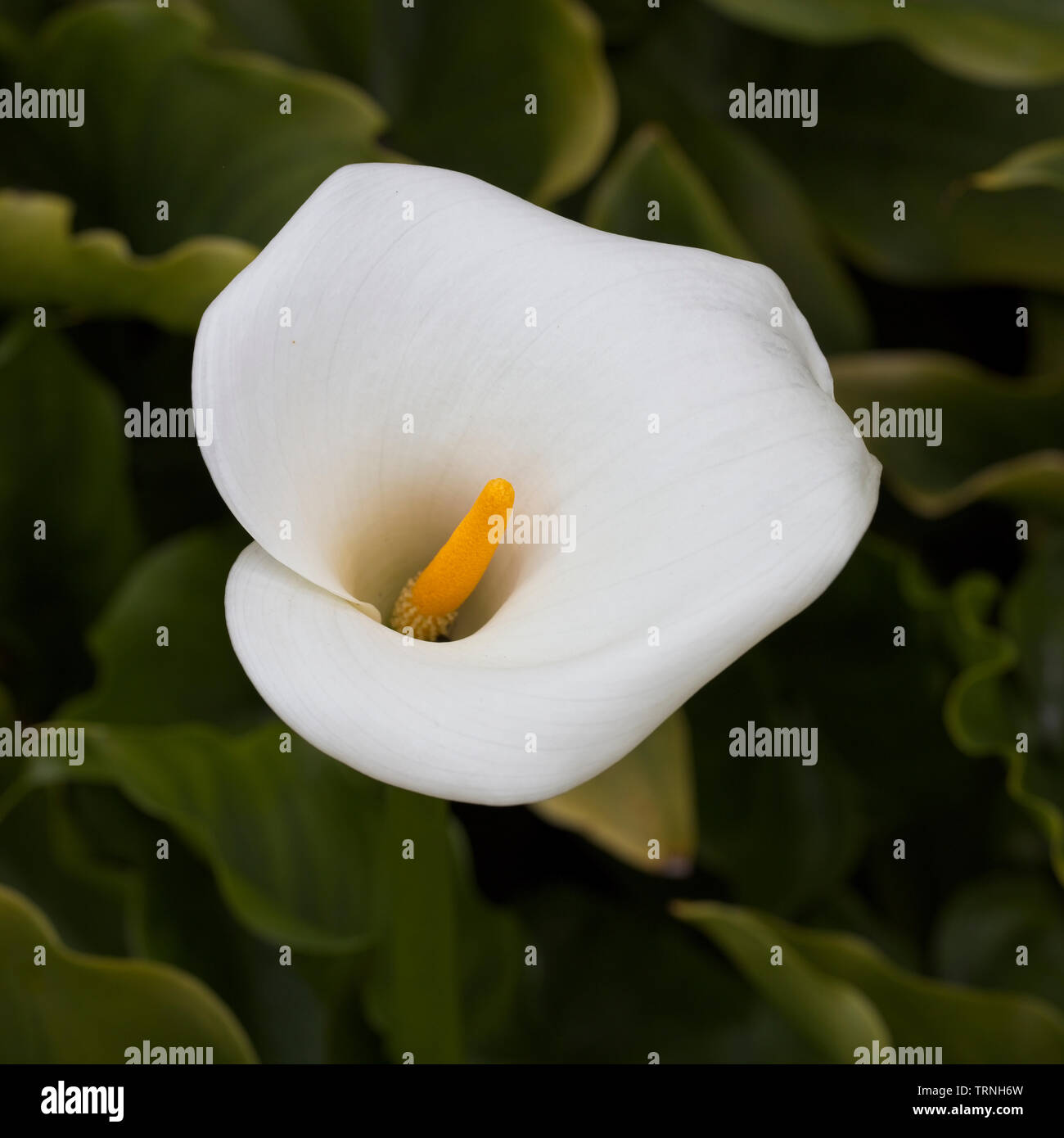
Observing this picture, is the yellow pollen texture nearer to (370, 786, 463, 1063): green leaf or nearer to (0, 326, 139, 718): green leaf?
(370, 786, 463, 1063): green leaf

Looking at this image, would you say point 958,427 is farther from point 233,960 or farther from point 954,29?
point 233,960

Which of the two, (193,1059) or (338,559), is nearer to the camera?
(338,559)

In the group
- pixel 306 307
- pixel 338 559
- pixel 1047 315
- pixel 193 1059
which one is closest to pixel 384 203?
pixel 306 307

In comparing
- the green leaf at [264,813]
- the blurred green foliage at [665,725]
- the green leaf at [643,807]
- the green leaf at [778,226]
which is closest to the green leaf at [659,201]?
the blurred green foliage at [665,725]

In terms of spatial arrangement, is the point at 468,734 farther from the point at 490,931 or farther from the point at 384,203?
the point at 490,931
